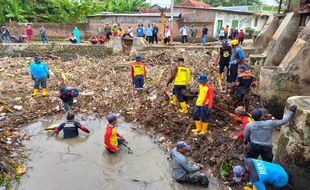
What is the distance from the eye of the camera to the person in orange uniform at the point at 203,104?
655cm

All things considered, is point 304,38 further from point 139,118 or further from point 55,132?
point 55,132

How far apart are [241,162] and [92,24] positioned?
1959 centimetres

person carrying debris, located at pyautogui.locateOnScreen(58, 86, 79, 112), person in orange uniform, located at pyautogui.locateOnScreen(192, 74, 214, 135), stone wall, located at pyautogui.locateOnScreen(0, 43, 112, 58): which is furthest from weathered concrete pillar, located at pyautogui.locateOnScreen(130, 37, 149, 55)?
person in orange uniform, located at pyautogui.locateOnScreen(192, 74, 214, 135)

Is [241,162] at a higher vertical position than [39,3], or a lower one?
lower

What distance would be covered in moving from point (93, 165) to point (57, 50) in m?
12.7

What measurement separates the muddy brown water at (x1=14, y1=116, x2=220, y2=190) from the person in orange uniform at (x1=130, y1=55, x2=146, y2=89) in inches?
95.8

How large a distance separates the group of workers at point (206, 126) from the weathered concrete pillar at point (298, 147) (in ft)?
0.59

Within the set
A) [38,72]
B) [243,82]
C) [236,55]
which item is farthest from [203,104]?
[38,72]

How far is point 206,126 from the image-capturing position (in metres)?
6.86

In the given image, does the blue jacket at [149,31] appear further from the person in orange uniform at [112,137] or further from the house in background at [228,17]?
the person in orange uniform at [112,137]

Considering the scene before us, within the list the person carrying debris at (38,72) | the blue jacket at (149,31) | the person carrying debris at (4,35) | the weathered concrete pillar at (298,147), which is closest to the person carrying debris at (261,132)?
the weathered concrete pillar at (298,147)

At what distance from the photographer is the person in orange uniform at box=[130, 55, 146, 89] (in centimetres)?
930

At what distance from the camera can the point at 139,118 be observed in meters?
8.14

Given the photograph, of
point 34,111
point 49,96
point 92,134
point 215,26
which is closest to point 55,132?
point 92,134
